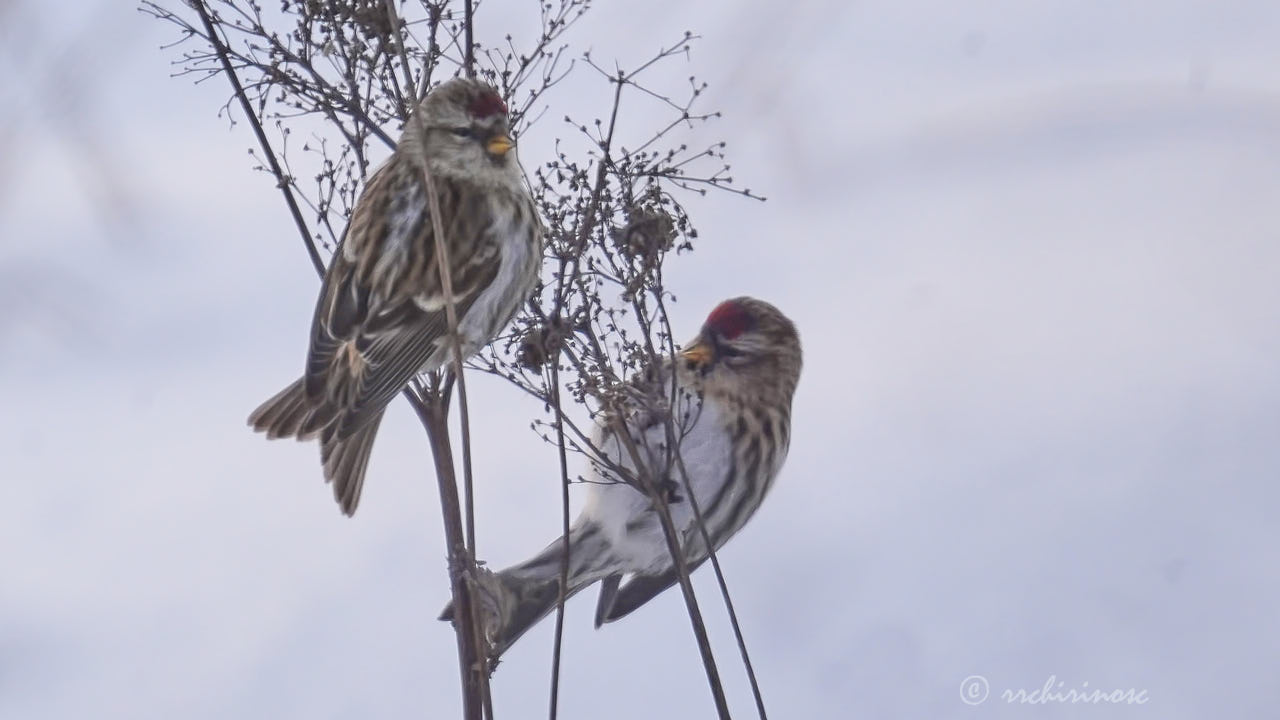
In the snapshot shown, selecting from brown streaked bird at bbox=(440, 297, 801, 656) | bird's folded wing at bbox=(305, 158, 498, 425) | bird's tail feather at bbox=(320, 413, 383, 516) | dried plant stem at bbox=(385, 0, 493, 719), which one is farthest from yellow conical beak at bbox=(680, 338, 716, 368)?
dried plant stem at bbox=(385, 0, 493, 719)

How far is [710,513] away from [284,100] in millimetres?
1368

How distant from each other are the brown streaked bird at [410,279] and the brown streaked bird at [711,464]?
1.83 ft

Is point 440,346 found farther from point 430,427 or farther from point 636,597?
point 636,597

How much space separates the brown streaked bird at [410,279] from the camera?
7.16ft

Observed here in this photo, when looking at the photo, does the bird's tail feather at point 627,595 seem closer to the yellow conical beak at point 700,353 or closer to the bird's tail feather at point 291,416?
the yellow conical beak at point 700,353

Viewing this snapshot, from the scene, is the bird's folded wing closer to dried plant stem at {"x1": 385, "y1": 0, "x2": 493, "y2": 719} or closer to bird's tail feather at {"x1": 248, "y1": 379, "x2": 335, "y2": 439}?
bird's tail feather at {"x1": 248, "y1": 379, "x2": 335, "y2": 439}

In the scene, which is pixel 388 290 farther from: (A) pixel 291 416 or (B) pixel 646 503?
(B) pixel 646 503

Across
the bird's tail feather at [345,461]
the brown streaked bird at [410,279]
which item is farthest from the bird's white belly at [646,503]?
the bird's tail feather at [345,461]

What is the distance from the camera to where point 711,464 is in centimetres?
294

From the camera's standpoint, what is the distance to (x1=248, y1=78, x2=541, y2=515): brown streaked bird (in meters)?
2.18

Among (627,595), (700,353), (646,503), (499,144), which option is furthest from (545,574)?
(499,144)

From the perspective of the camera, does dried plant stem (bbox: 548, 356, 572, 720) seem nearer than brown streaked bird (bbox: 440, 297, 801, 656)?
Yes

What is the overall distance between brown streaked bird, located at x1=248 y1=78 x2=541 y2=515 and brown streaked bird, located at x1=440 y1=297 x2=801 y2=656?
558 millimetres

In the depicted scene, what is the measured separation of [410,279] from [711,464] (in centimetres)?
83
